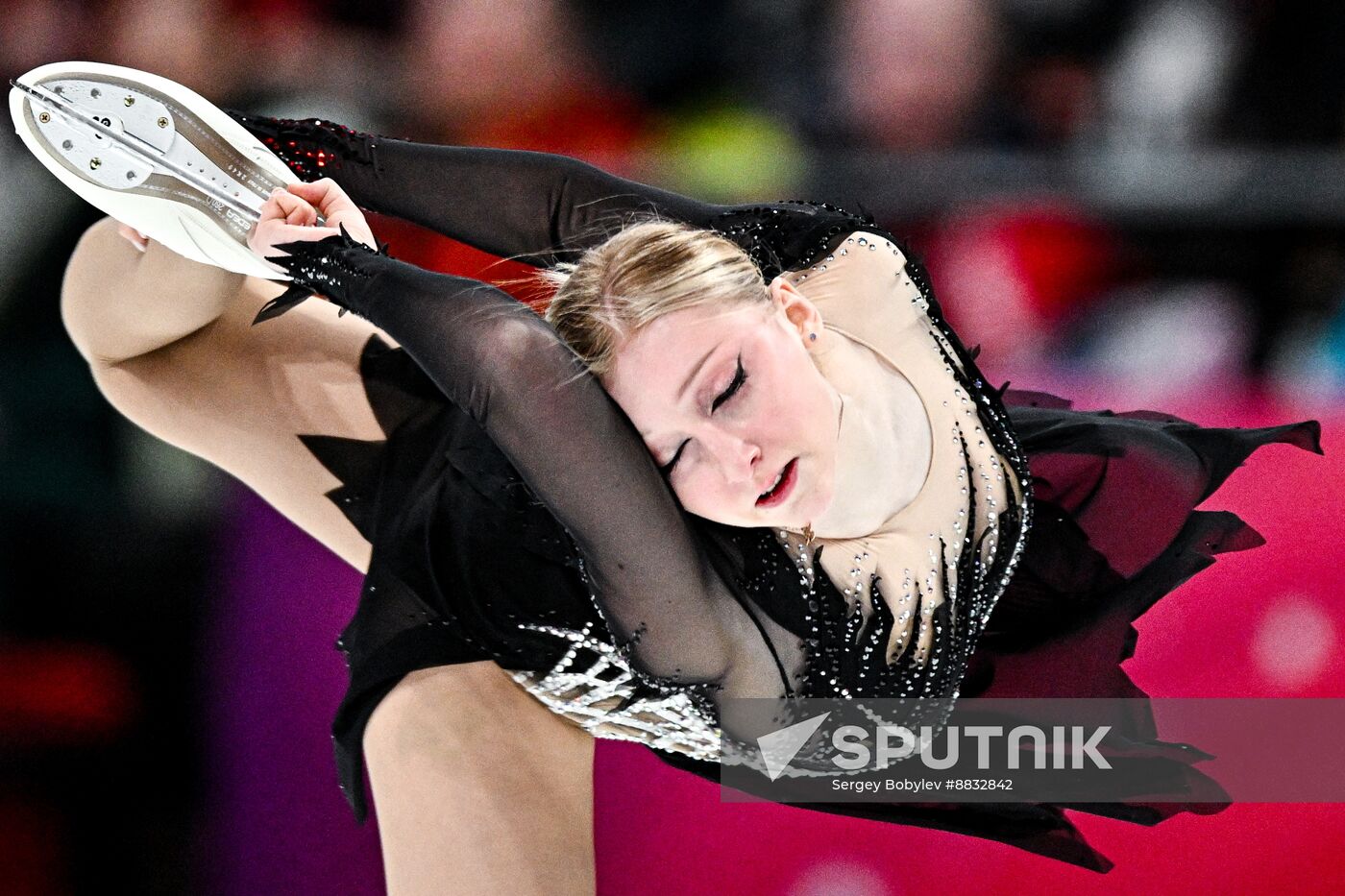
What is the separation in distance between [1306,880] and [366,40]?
77.5 inches

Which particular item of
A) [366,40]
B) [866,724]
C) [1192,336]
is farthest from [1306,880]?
[366,40]

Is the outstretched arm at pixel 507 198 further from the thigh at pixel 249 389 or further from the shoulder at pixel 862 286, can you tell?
the thigh at pixel 249 389

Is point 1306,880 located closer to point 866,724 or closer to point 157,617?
point 866,724

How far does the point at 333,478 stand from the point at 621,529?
59 cm

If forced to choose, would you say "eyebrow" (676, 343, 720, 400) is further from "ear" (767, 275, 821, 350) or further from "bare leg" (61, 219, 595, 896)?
"bare leg" (61, 219, 595, 896)

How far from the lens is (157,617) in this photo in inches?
78.1

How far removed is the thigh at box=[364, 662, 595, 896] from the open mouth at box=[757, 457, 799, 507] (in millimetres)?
432

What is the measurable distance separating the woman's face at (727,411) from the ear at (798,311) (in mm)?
57

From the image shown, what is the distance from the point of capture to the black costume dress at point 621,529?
1028 millimetres

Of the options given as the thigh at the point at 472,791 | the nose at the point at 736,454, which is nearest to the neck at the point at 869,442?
the nose at the point at 736,454

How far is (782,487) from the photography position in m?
1.10

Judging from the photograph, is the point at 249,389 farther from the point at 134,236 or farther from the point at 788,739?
the point at 788,739

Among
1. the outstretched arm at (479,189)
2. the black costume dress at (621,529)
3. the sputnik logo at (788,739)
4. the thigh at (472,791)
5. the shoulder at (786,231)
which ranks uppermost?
the outstretched arm at (479,189)

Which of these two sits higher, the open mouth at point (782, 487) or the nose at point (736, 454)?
the nose at point (736, 454)
